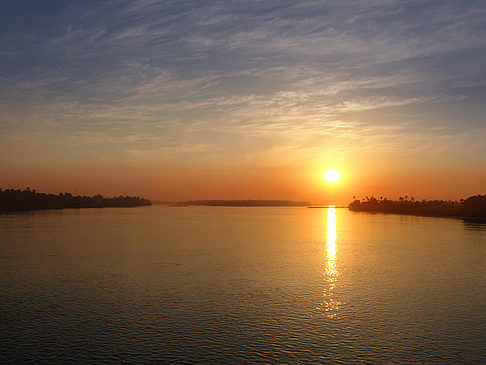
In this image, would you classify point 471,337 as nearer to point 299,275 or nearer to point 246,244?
point 299,275

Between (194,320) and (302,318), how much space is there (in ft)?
21.5

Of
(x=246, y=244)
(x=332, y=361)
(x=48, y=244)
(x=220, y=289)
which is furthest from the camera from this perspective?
(x=246, y=244)

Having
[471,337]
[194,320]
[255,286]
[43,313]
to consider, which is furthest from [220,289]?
A: [471,337]

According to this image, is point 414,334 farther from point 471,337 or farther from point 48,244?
point 48,244

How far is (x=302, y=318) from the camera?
2481 cm

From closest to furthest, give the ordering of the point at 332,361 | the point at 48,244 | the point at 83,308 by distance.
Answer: the point at 332,361 → the point at 83,308 → the point at 48,244

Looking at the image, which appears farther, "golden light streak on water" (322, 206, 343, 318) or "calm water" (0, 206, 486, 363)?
"golden light streak on water" (322, 206, 343, 318)

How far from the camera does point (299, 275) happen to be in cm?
3841

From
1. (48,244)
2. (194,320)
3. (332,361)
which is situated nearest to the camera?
(332,361)

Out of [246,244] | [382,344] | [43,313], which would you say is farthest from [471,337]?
[246,244]

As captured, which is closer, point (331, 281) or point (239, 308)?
point (239, 308)

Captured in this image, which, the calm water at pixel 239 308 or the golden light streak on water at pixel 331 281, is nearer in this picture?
the calm water at pixel 239 308

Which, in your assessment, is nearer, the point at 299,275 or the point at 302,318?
the point at 302,318

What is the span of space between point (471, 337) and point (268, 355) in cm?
1130
